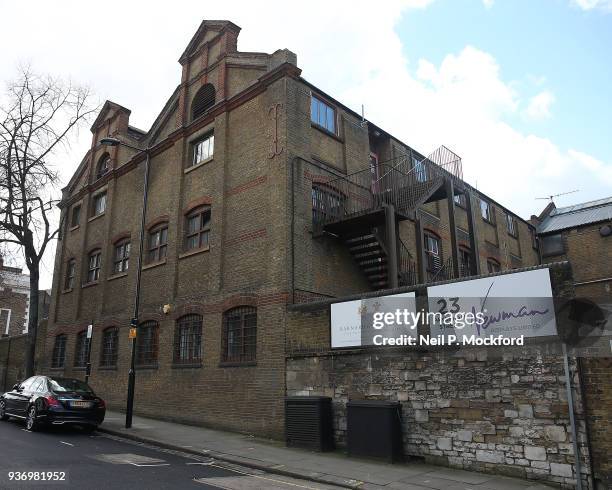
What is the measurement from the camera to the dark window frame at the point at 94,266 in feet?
75.0

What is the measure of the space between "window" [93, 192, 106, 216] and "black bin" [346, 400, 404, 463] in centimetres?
1780

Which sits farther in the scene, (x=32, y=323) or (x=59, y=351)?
(x=59, y=351)

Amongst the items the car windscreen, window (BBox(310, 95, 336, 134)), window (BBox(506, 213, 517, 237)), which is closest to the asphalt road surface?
the car windscreen

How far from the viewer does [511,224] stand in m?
29.0

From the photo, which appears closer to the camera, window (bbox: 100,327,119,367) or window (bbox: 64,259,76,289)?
window (bbox: 100,327,119,367)

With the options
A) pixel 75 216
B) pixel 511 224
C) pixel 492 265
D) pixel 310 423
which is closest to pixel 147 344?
pixel 310 423

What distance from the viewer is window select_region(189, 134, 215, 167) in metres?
18.1

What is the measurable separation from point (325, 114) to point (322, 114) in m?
0.18

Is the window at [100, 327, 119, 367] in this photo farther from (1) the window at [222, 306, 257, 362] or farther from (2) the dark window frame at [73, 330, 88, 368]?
(1) the window at [222, 306, 257, 362]

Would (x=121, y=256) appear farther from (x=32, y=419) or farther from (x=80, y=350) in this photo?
(x=32, y=419)

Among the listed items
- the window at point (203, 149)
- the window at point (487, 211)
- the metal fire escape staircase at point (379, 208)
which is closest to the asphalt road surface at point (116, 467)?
the metal fire escape staircase at point (379, 208)

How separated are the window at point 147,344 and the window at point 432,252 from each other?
10.6m

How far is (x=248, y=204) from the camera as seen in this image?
614 inches

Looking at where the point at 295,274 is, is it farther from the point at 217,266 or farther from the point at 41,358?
the point at 41,358
